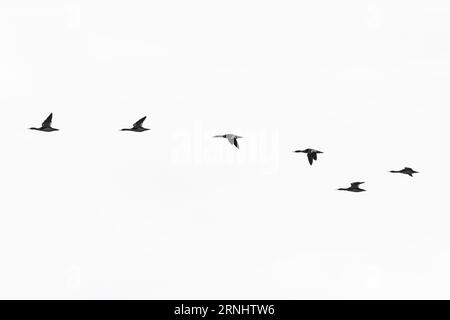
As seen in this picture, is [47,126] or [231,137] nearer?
[231,137]

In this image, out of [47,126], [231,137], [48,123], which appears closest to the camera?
[231,137]

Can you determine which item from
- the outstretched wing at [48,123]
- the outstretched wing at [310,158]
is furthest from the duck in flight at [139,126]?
the outstretched wing at [310,158]

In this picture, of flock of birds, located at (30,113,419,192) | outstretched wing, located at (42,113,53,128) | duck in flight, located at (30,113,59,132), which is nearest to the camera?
flock of birds, located at (30,113,419,192)

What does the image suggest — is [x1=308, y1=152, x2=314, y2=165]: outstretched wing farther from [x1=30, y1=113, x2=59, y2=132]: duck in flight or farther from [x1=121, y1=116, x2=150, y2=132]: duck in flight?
[x1=30, y1=113, x2=59, y2=132]: duck in flight

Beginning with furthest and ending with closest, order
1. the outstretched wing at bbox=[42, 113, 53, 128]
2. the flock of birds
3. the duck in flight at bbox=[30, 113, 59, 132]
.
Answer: the outstretched wing at bbox=[42, 113, 53, 128], the duck in flight at bbox=[30, 113, 59, 132], the flock of birds

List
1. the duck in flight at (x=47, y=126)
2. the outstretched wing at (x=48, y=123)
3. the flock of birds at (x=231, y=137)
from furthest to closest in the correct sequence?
the outstretched wing at (x=48, y=123)
the duck in flight at (x=47, y=126)
the flock of birds at (x=231, y=137)

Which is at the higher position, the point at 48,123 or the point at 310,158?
the point at 48,123

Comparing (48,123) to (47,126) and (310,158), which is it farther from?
(310,158)

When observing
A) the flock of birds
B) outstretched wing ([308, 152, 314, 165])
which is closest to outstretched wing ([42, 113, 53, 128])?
the flock of birds

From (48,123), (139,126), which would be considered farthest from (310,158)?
(48,123)

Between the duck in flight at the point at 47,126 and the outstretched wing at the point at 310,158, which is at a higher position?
the duck in flight at the point at 47,126

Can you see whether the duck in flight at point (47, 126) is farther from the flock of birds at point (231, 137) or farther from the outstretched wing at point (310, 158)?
the outstretched wing at point (310, 158)
